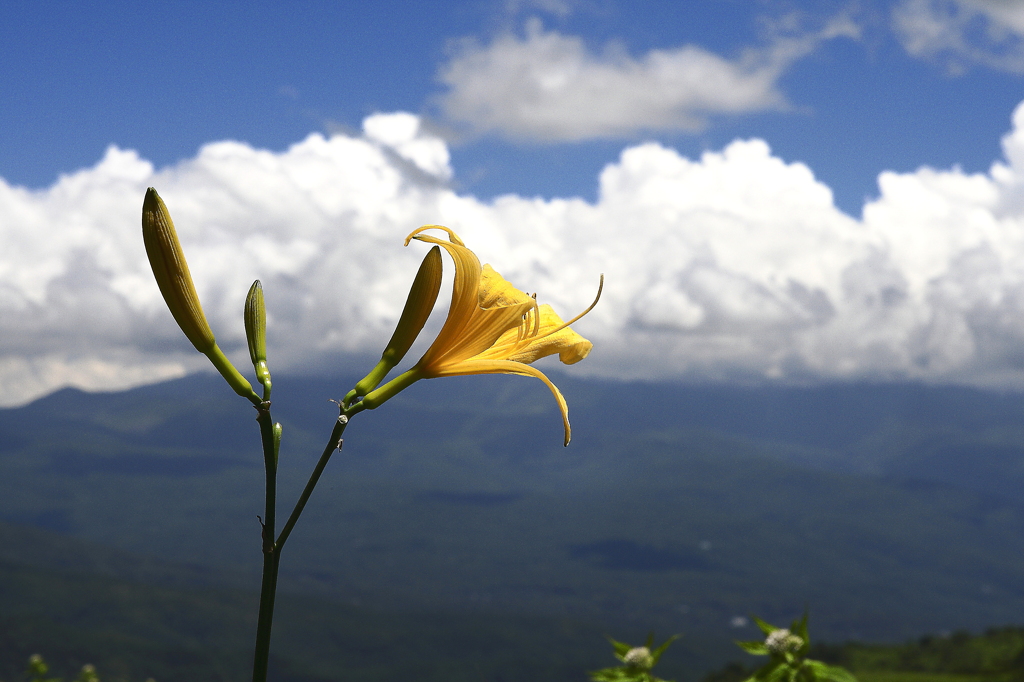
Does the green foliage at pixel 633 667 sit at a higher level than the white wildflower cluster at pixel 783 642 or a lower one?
lower

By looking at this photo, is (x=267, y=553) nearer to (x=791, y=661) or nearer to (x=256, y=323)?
(x=256, y=323)

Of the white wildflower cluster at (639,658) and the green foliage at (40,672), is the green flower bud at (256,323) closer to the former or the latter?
the white wildflower cluster at (639,658)

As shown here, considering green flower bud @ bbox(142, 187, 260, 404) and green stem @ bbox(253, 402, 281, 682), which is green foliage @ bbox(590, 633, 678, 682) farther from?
green flower bud @ bbox(142, 187, 260, 404)

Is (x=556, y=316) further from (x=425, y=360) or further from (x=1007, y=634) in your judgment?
(x=1007, y=634)

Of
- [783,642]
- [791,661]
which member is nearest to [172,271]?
[791,661]

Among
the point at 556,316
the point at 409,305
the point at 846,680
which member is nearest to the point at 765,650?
the point at 846,680

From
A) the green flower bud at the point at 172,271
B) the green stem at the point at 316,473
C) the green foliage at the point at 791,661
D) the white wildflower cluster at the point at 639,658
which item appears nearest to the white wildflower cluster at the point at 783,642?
the green foliage at the point at 791,661
